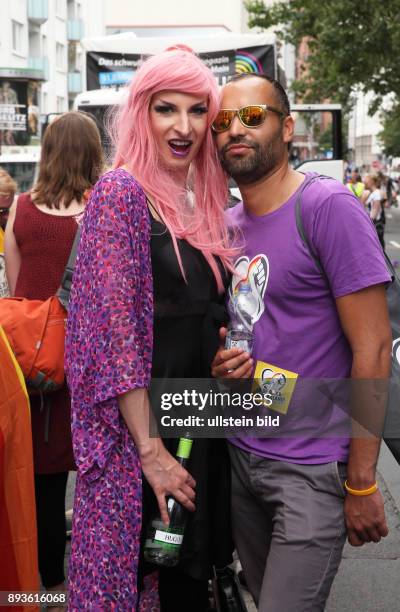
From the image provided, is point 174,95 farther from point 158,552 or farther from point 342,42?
point 342,42

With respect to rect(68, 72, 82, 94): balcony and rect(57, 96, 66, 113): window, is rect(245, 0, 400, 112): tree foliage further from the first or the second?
rect(68, 72, 82, 94): balcony

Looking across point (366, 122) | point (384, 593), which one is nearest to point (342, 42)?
point (384, 593)

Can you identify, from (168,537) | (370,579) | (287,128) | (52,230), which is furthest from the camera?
(370,579)

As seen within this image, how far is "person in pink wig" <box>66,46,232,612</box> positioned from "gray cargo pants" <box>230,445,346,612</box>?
20cm

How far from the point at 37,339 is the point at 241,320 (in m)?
0.85

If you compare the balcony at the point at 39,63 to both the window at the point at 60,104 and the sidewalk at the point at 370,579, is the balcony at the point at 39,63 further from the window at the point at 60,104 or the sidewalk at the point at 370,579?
the sidewalk at the point at 370,579

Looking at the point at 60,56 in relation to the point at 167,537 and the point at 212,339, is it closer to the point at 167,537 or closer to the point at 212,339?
the point at 212,339

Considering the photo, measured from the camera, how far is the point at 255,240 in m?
2.47

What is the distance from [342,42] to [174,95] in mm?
24323

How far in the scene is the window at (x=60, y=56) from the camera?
44.7m

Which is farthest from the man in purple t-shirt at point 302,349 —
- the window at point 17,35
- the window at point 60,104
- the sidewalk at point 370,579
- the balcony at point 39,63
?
the window at point 60,104

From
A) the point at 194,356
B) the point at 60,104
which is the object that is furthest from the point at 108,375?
the point at 60,104

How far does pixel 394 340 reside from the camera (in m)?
2.40

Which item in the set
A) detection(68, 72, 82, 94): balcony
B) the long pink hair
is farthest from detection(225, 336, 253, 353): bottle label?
detection(68, 72, 82, 94): balcony
